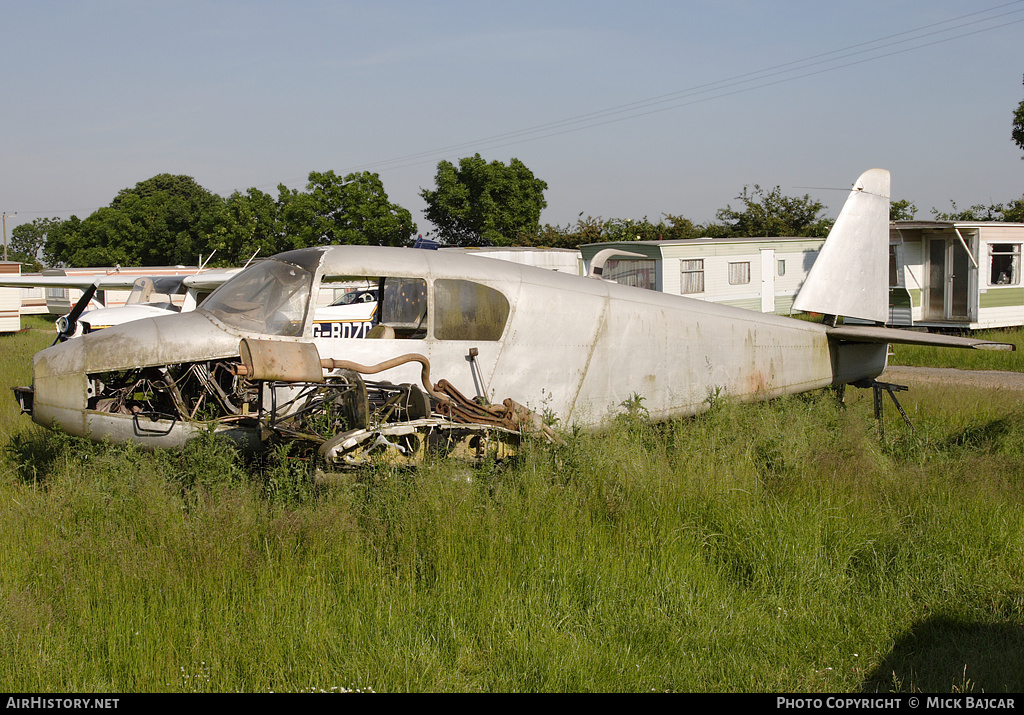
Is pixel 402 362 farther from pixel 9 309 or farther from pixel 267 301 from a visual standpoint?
pixel 9 309

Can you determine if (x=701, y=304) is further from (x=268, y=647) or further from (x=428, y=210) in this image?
(x=428, y=210)

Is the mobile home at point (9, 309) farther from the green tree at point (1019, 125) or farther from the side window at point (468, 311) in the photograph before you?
the green tree at point (1019, 125)

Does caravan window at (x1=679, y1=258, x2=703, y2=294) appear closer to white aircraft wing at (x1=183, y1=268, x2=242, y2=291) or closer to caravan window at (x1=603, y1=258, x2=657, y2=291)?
caravan window at (x1=603, y1=258, x2=657, y2=291)

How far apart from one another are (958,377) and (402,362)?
1306cm

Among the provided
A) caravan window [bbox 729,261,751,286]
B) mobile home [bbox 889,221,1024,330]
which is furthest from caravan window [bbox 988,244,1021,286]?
caravan window [bbox 729,261,751,286]

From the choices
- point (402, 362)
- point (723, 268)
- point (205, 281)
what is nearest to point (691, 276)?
point (723, 268)

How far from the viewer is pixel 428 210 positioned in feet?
152

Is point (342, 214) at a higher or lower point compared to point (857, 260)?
higher

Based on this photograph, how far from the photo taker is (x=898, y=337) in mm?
7984

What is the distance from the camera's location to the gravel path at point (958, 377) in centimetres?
1350

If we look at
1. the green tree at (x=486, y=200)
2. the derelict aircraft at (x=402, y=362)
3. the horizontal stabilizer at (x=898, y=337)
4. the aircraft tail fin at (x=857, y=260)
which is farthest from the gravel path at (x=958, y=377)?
the green tree at (x=486, y=200)

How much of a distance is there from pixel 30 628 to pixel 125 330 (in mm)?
2804

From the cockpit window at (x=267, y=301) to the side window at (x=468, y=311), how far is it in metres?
1.13

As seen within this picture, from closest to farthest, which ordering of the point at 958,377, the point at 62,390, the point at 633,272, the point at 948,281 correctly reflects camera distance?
the point at 62,390
the point at 958,377
the point at 948,281
the point at 633,272
